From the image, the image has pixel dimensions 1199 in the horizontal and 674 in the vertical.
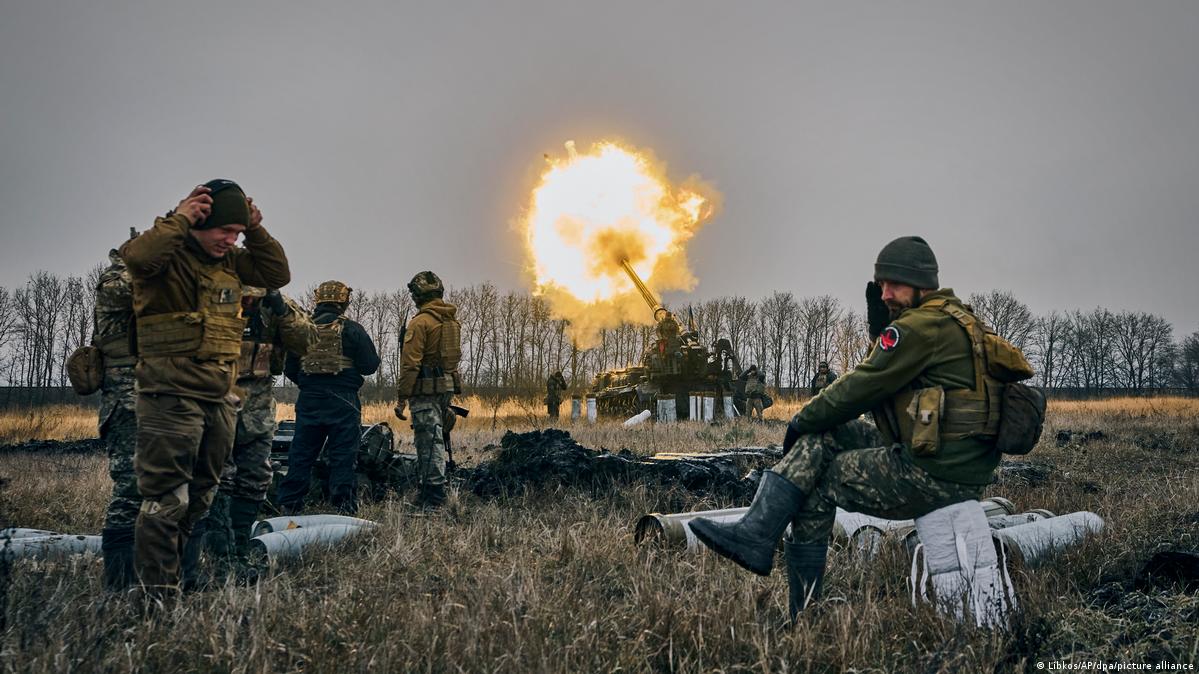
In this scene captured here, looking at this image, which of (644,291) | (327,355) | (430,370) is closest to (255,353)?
(327,355)

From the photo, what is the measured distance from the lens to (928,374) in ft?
10.6

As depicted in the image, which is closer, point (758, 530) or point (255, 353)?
point (758, 530)

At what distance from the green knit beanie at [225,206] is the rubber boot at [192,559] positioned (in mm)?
1517

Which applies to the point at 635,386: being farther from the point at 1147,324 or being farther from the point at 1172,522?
the point at 1147,324

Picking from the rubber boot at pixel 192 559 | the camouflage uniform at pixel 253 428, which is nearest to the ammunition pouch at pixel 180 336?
the rubber boot at pixel 192 559

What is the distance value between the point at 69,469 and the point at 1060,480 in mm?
11597

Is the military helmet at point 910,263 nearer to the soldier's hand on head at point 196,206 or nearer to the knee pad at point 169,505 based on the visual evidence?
the soldier's hand on head at point 196,206

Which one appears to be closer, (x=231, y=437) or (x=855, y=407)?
(x=855, y=407)

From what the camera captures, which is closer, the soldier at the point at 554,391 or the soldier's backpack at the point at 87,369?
the soldier's backpack at the point at 87,369

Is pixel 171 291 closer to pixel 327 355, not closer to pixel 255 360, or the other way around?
pixel 255 360

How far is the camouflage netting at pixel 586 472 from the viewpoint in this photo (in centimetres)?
704

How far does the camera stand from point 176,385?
343cm

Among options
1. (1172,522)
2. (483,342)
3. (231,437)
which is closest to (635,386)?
(1172,522)

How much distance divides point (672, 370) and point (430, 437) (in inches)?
639
